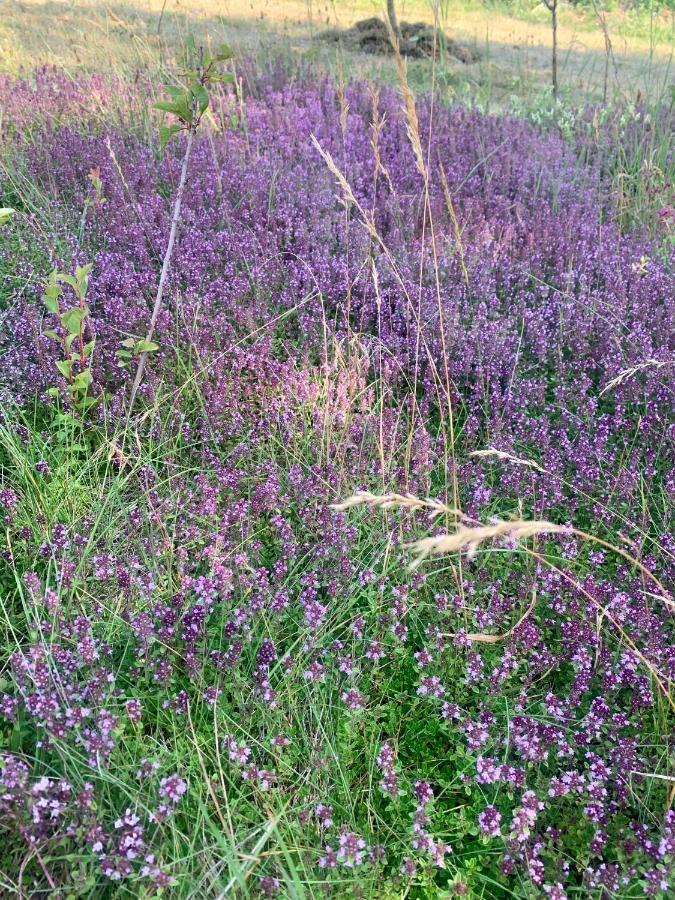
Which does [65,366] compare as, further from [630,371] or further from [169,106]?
[630,371]

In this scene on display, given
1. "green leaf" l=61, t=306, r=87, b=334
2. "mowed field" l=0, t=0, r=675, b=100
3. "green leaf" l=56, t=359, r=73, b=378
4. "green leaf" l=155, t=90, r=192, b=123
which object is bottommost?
"green leaf" l=56, t=359, r=73, b=378

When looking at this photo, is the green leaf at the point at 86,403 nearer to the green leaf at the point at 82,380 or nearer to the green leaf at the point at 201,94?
the green leaf at the point at 82,380

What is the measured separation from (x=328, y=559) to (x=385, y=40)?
30.6 ft

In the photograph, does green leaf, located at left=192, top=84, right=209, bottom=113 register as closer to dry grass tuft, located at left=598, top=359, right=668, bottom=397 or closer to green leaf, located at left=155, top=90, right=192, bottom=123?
green leaf, located at left=155, top=90, right=192, bottom=123

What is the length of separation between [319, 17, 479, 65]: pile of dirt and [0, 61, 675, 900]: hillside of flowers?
251 inches

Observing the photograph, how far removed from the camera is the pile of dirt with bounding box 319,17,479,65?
9.77m

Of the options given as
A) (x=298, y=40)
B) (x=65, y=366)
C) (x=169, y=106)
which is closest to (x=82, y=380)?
(x=65, y=366)

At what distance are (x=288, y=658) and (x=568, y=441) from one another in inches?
61.4

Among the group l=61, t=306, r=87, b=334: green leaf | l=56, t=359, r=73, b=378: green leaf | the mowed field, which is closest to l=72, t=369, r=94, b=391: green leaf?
l=56, t=359, r=73, b=378: green leaf

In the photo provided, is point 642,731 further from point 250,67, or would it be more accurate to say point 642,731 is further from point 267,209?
point 250,67

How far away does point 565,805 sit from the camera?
200 centimetres

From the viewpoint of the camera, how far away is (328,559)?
2543 millimetres

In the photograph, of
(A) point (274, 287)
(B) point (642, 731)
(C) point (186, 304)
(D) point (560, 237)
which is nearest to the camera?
(B) point (642, 731)

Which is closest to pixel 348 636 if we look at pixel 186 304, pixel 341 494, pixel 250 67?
pixel 341 494
